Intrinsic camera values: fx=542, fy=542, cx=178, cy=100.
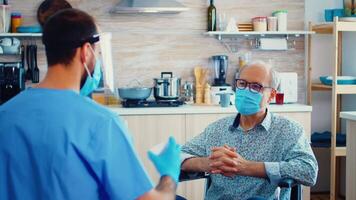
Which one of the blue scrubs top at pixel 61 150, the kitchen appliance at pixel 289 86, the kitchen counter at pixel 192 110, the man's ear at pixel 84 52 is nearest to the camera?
the blue scrubs top at pixel 61 150

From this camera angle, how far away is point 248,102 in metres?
2.77

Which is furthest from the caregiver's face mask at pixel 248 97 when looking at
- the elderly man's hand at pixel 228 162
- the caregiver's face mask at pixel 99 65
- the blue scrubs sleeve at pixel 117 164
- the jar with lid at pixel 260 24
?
the jar with lid at pixel 260 24

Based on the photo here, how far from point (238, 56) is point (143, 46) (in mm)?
869

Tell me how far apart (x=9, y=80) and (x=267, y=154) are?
2.61 m

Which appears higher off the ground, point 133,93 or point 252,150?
point 133,93

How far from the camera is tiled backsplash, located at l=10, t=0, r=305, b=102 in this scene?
482cm

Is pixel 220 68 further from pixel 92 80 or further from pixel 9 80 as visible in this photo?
pixel 92 80

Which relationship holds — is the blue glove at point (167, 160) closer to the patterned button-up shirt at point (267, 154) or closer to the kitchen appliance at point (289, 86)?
the patterned button-up shirt at point (267, 154)

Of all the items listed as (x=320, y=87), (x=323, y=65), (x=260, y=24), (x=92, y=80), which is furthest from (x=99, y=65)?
(x=323, y=65)

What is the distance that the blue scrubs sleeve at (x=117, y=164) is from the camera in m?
1.47

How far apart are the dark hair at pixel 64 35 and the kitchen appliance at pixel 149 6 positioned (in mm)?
2884

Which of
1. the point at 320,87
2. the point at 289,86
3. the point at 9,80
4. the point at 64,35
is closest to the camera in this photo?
the point at 64,35

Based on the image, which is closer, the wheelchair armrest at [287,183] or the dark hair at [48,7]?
the wheelchair armrest at [287,183]

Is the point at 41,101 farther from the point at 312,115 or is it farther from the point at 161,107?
the point at 312,115
